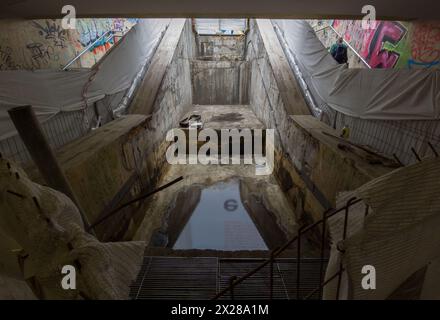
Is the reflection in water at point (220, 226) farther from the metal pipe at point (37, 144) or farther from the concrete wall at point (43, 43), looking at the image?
the concrete wall at point (43, 43)

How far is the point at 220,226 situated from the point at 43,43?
6620 mm

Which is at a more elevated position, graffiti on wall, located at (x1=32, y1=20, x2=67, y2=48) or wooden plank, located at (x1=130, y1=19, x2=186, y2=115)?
graffiti on wall, located at (x1=32, y1=20, x2=67, y2=48)

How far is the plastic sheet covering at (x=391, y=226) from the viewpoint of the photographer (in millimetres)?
1240

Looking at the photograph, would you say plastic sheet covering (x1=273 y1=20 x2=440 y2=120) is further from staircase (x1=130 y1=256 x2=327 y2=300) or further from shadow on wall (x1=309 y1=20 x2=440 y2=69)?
staircase (x1=130 y1=256 x2=327 y2=300)

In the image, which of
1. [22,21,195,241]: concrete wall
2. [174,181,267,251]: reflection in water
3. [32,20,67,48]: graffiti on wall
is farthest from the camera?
[32,20,67,48]: graffiti on wall

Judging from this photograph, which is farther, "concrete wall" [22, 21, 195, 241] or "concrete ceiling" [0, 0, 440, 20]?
"concrete ceiling" [0, 0, 440, 20]

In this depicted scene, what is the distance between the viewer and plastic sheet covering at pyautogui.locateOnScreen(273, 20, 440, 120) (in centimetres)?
370

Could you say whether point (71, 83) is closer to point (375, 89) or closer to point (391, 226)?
point (391, 226)

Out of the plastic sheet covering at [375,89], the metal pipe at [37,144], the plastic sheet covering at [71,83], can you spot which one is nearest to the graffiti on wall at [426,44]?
the plastic sheet covering at [375,89]

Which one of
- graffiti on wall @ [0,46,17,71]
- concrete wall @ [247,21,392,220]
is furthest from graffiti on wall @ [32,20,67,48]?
concrete wall @ [247,21,392,220]

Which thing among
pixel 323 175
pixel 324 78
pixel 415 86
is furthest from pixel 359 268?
pixel 324 78

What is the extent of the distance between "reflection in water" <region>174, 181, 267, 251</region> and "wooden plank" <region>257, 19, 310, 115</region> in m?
3.14

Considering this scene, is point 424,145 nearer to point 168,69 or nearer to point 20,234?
point 20,234

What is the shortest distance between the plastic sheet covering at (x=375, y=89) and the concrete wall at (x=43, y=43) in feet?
24.2
